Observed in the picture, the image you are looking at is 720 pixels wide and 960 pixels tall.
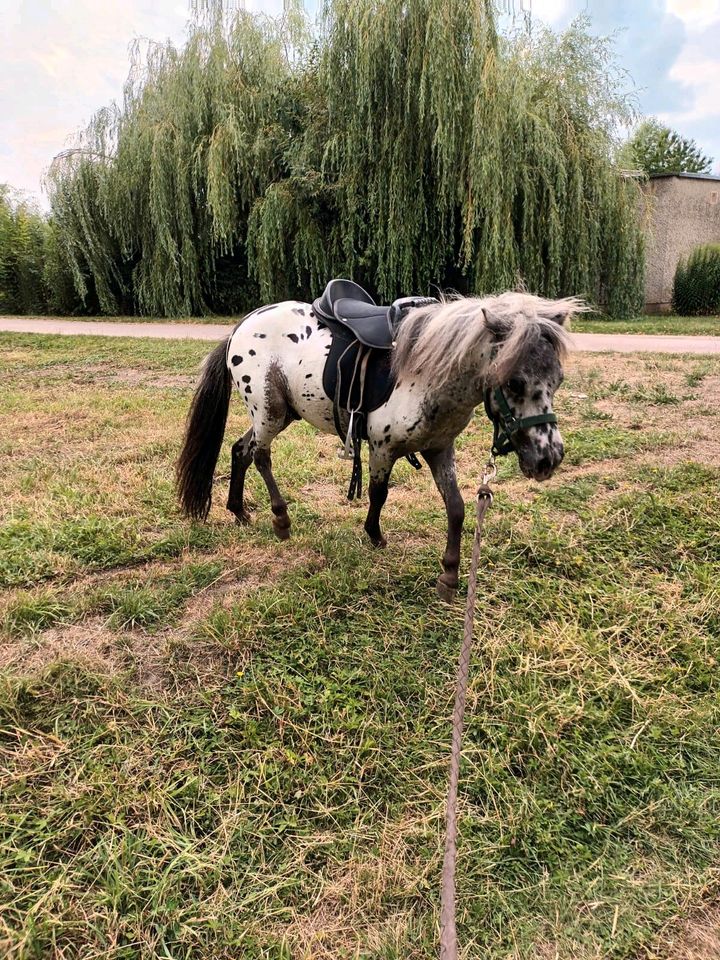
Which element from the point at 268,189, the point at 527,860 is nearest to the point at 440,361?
the point at 527,860

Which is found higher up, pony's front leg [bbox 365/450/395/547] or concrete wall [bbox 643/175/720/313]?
concrete wall [bbox 643/175/720/313]

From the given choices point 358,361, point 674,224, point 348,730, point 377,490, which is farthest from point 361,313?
point 674,224

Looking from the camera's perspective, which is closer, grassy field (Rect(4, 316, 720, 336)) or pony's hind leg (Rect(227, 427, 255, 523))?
pony's hind leg (Rect(227, 427, 255, 523))

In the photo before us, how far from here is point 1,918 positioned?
5.05 ft

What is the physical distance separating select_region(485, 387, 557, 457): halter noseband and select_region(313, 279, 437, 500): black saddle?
1.94ft

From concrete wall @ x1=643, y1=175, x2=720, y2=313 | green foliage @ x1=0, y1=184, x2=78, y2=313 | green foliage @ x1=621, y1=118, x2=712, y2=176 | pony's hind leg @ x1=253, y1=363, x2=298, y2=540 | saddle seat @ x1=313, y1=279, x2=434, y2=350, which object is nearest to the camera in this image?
saddle seat @ x1=313, y1=279, x2=434, y2=350

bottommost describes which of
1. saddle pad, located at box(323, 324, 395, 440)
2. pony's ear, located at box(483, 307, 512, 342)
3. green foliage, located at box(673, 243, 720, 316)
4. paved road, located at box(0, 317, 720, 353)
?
saddle pad, located at box(323, 324, 395, 440)

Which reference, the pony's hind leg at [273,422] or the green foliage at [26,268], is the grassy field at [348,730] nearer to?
the pony's hind leg at [273,422]

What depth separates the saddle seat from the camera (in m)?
2.77

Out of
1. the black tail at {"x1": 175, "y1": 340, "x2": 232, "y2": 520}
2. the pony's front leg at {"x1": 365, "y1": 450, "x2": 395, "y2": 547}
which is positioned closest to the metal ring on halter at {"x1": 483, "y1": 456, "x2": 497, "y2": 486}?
the pony's front leg at {"x1": 365, "y1": 450, "x2": 395, "y2": 547}

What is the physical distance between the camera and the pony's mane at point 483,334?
216 centimetres

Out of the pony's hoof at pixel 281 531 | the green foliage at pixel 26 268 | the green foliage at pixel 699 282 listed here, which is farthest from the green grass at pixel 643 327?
the green foliage at pixel 26 268

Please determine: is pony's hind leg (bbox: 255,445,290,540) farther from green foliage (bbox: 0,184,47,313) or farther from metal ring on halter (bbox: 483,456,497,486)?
green foliage (bbox: 0,184,47,313)

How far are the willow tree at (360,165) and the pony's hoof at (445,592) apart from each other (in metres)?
9.58
